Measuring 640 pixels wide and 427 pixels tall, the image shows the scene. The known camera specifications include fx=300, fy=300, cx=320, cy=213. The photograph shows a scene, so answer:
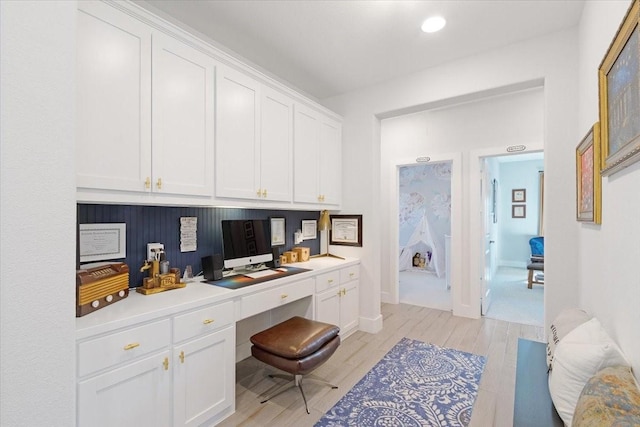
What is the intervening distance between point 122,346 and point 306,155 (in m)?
2.28

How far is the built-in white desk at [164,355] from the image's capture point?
140cm

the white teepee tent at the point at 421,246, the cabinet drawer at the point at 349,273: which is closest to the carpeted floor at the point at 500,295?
the white teepee tent at the point at 421,246

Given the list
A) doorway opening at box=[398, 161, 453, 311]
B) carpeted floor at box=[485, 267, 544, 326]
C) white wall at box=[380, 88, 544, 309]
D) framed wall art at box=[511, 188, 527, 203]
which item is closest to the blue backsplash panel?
white wall at box=[380, 88, 544, 309]

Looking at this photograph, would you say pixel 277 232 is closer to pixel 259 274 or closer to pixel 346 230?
pixel 259 274

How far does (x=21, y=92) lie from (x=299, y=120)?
2299 millimetres

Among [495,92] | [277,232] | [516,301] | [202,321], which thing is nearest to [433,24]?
[495,92]

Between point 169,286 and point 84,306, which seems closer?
point 84,306

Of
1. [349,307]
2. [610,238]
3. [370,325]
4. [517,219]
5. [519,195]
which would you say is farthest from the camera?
[517,219]

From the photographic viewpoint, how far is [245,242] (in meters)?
2.69

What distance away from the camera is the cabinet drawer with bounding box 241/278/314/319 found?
217cm

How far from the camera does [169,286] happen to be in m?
2.05

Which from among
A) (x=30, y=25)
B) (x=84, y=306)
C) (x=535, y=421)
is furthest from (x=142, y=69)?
(x=535, y=421)

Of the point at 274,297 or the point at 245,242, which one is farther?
the point at 245,242

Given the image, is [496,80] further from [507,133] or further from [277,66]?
[277,66]
